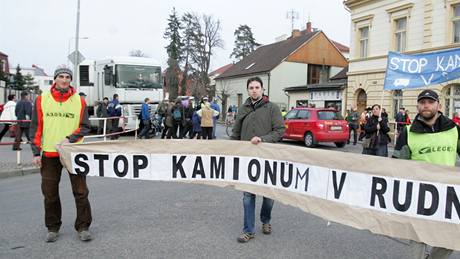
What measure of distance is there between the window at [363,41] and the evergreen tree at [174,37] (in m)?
39.3

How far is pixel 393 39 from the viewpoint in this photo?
24.7 meters

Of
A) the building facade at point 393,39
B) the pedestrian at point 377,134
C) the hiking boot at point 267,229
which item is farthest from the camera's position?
the building facade at point 393,39

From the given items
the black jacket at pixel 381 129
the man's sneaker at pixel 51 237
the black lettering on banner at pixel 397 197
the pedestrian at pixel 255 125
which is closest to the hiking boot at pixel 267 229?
the pedestrian at pixel 255 125

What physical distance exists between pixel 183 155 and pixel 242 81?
44611 millimetres

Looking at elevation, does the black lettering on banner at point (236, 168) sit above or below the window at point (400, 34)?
below

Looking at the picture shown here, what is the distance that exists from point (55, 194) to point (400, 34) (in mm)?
24162

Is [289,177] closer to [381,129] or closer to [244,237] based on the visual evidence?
[244,237]

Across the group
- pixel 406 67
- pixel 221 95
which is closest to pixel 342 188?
pixel 406 67

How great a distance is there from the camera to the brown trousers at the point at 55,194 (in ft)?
15.4

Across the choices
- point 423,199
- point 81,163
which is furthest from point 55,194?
A: point 423,199

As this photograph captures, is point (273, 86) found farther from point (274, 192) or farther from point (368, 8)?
point (274, 192)

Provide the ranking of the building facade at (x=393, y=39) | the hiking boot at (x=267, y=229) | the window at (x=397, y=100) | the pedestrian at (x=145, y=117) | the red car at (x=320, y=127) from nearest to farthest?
the hiking boot at (x=267, y=229)
the red car at (x=320, y=127)
the pedestrian at (x=145, y=117)
the building facade at (x=393, y=39)
the window at (x=397, y=100)

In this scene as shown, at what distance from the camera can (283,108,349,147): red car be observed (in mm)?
16031

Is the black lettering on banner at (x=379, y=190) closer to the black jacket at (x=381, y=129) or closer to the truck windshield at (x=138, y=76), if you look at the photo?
the black jacket at (x=381, y=129)
